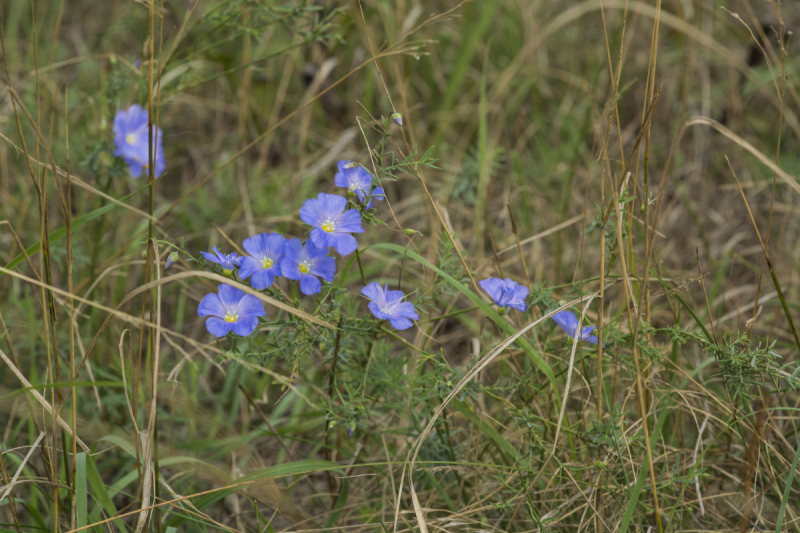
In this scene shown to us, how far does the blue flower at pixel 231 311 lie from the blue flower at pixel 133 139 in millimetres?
985

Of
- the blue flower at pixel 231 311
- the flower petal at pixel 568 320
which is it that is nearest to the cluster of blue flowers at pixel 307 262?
the blue flower at pixel 231 311

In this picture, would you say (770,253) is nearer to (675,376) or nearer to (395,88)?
(675,376)

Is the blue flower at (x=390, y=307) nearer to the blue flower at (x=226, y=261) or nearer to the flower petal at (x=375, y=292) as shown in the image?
the flower petal at (x=375, y=292)

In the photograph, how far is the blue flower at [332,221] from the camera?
4.22 ft

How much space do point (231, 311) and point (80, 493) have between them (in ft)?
1.94

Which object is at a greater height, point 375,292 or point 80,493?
point 375,292

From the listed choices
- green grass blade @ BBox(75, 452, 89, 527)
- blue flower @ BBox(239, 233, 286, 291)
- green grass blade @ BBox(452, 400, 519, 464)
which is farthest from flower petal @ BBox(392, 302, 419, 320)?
green grass blade @ BBox(75, 452, 89, 527)

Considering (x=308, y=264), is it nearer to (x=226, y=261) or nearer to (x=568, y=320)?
(x=226, y=261)

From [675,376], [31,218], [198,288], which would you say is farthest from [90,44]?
[675,376]

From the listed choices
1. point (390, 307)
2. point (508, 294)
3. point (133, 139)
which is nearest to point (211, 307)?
point (390, 307)

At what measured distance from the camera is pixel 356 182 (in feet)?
4.60

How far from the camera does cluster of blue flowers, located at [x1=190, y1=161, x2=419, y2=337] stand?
1.28m

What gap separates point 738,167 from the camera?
313 cm

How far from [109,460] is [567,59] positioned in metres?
2.97
